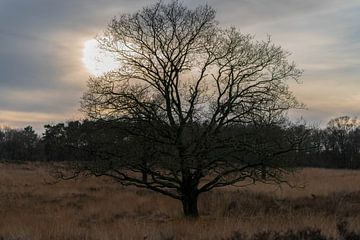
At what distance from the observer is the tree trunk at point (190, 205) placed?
2089 cm

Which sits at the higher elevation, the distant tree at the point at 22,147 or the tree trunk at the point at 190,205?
the distant tree at the point at 22,147

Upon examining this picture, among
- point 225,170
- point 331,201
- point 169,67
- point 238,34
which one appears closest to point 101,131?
point 169,67

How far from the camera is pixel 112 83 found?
66.5ft

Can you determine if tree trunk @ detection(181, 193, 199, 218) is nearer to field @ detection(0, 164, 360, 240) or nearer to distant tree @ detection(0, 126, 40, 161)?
field @ detection(0, 164, 360, 240)

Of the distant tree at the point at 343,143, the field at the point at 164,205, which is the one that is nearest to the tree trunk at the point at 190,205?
the field at the point at 164,205

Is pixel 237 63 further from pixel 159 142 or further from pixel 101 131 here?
pixel 101 131

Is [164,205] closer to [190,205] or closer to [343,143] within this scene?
[190,205]

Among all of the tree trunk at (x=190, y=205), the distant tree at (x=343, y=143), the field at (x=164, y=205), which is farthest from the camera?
the distant tree at (x=343, y=143)

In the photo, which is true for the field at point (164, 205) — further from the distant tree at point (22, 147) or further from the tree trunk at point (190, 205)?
the distant tree at point (22, 147)

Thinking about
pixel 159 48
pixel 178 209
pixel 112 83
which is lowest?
pixel 178 209

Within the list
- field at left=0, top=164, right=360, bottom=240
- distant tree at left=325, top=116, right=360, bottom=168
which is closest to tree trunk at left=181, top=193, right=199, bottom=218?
field at left=0, top=164, right=360, bottom=240

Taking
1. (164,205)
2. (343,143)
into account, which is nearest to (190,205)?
(164,205)

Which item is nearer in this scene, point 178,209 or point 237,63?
point 237,63

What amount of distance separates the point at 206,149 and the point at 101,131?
4.17m
